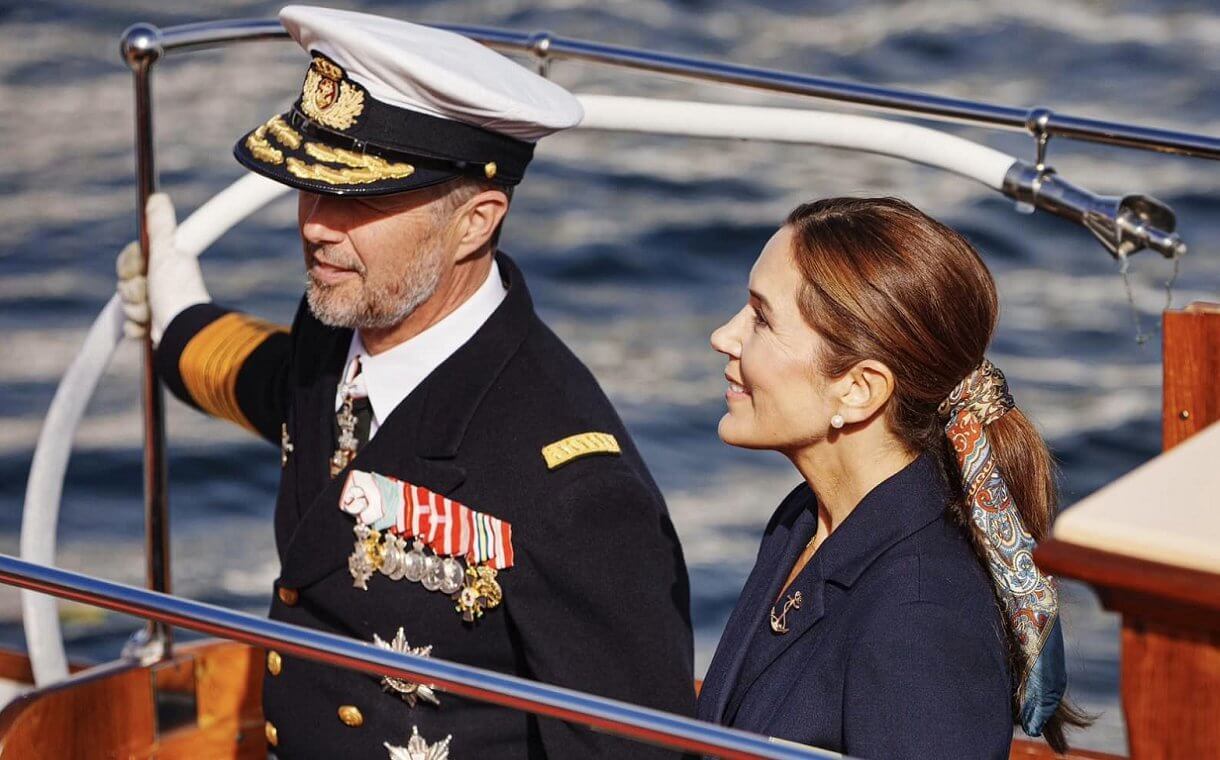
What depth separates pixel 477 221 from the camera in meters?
2.28

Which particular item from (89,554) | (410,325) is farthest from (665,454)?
(410,325)

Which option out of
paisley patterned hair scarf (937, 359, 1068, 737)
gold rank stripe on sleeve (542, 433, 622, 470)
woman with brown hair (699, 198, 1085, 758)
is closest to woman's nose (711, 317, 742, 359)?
woman with brown hair (699, 198, 1085, 758)

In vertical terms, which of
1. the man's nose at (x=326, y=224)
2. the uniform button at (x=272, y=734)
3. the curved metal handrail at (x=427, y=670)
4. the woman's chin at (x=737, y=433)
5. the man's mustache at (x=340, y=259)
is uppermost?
the man's nose at (x=326, y=224)

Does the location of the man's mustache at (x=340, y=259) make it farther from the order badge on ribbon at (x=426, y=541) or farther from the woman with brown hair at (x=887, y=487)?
the woman with brown hair at (x=887, y=487)

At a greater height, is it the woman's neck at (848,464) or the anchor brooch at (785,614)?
the woman's neck at (848,464)

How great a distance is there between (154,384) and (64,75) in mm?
6269

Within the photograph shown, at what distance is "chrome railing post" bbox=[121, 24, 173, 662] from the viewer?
Answer: 274cm

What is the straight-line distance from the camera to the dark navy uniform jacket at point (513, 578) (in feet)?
6.95

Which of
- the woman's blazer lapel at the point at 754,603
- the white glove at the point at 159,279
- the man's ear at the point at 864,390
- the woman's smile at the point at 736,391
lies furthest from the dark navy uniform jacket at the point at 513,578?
the white glove at the point at 159,279

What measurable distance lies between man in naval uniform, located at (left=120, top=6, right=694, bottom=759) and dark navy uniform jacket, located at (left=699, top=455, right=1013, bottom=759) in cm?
30

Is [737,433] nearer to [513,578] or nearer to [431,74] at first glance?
[513,578]

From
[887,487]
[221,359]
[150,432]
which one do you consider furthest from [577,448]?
[150,432]

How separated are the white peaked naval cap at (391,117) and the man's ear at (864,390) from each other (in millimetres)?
679

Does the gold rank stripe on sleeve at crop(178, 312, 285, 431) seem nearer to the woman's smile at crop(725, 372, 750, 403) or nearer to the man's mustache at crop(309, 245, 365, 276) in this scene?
the man's mustache at crop(309, 245, 365, 276)
